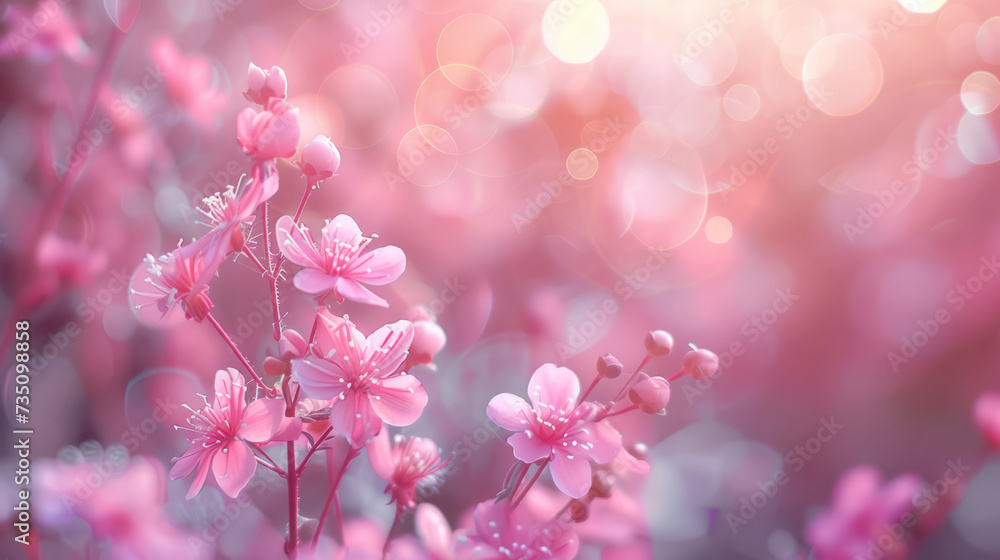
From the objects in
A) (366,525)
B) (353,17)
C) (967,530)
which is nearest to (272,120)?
(366,525)

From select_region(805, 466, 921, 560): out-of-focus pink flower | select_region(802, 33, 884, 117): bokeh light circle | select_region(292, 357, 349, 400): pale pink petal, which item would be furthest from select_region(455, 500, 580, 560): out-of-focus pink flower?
select_region(802, 33, 884, 117): bokeh light circle

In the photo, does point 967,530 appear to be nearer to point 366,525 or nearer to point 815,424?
point 815,424

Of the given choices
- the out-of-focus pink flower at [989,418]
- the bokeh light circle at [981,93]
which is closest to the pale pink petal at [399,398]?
the out-of-focus pink flower at [989,418]

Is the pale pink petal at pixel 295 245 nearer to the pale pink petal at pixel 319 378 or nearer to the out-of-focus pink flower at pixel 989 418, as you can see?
the pale pink petal at pixel 319 378

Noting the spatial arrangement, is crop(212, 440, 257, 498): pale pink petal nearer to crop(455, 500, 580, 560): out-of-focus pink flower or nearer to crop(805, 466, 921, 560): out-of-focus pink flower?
crop(455, 500, 580, 560): out-of-focus pink flower

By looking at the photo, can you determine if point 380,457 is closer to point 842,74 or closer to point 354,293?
point 354,293

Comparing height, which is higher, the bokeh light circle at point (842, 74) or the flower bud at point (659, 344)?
the bokeh light circle at point (842, 74)
